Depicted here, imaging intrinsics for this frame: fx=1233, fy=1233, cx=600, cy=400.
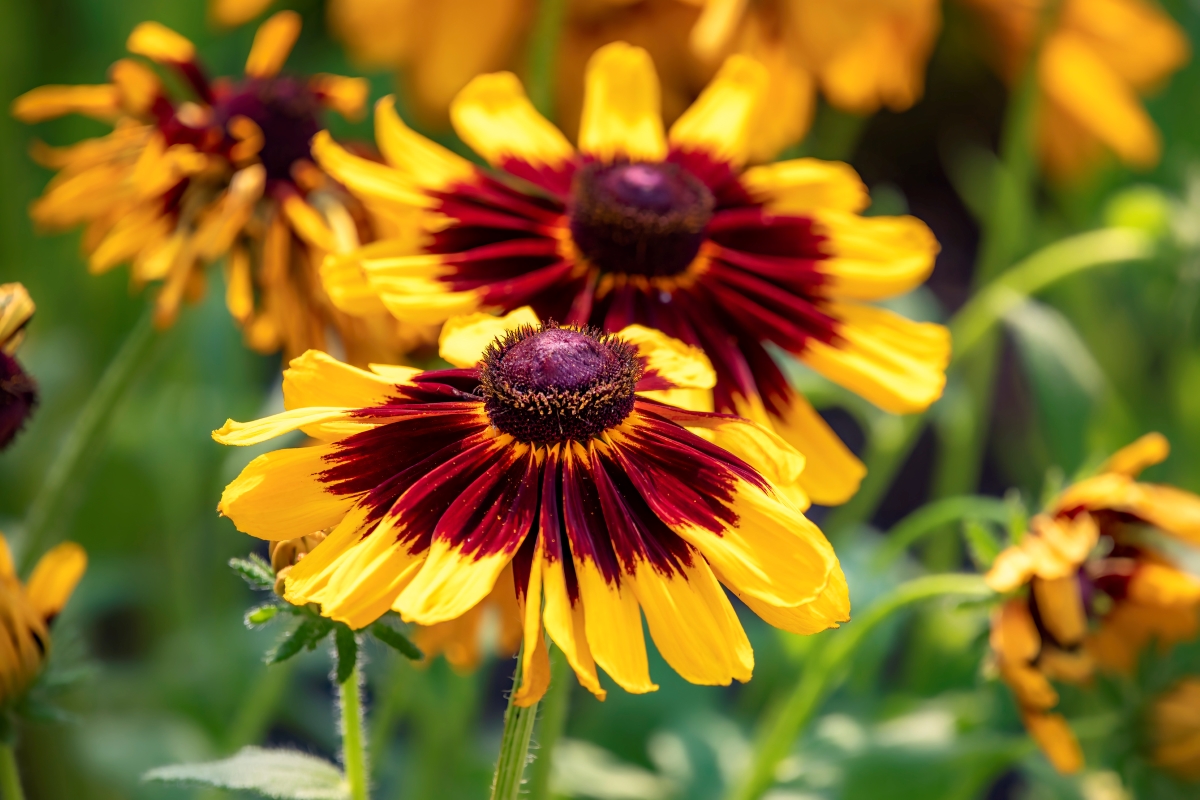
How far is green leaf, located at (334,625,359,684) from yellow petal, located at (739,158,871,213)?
305 millimetres

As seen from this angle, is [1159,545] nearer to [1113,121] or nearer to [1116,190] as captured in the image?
[1113,121]

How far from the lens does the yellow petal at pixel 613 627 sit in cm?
36

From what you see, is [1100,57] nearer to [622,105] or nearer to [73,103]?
[622,105]

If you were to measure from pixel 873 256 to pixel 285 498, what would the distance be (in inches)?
11.9

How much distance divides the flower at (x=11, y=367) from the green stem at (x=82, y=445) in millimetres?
104

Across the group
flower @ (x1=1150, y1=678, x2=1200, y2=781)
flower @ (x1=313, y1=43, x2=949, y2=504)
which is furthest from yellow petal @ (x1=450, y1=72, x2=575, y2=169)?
flower @ (x1=1150, y1=678, x2=1200, y2=781)

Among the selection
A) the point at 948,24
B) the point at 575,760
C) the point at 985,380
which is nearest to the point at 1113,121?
the point at 985,380

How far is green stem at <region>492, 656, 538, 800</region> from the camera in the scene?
38 cm

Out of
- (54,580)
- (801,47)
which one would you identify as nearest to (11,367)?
(54,580)

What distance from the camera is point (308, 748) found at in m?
1.18

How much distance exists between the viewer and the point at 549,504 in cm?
40

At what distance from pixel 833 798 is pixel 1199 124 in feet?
2.89

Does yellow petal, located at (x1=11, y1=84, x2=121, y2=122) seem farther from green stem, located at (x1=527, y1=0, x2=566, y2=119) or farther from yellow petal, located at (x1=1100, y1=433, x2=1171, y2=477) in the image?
yellow petal, located at (x1=1100, y1=433, x2=1171, y2=477)

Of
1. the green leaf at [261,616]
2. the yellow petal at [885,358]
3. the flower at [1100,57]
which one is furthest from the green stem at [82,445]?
the flower at [1100,57]
